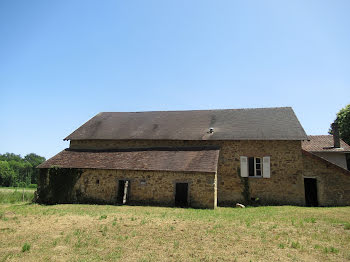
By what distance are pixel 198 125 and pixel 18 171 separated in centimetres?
7492

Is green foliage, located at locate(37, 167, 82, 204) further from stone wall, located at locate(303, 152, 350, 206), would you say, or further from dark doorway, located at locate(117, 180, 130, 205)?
stone wall, located at locate(303, 152, 350, 206)

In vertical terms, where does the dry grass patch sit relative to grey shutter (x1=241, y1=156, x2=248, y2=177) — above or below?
below

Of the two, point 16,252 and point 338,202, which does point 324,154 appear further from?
point 16,252

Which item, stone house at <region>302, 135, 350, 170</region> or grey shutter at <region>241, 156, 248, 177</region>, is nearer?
grey shutter at <region>241, 156, 248, 177</region>

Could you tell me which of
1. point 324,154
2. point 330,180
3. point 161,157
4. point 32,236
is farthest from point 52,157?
point 324,154

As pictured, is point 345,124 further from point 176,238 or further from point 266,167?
point 176,238

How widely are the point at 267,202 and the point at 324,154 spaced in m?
8.45

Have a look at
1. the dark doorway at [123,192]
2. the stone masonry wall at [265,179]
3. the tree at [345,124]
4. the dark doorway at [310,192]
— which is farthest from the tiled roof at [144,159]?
the tree at [345,124]

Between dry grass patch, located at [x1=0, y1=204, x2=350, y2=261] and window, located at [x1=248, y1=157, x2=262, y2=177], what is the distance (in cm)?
491

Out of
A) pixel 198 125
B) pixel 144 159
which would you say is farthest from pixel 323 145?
pixel 144 159

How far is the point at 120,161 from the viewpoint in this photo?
629 inches

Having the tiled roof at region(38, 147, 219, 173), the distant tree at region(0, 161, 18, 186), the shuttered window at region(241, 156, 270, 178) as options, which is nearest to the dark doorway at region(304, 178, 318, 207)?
the shuttered window at region(241, 156, 270, 178)

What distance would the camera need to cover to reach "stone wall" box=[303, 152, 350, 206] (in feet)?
45.4

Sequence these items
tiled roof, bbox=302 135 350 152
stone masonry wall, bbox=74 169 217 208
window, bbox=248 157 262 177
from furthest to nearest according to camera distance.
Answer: tiled roof, bbox=302 135 350 152 < window, bbox=248 157 262 177 < stone masonry wall, bbox=74 169 217 208
